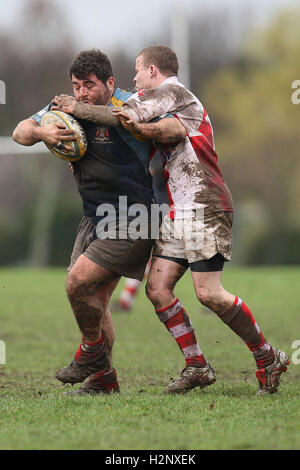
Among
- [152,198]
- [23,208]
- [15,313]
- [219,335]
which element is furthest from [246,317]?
[23,208]

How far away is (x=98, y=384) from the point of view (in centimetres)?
510

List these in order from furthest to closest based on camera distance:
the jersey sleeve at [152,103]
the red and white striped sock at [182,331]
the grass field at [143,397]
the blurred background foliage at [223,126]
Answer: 1. the blurred background foliage at [223,126]
2. the red and white striped sock at [182,331]
3. the jersey sleeve at [152,103]
4. the grass field at [143,397]

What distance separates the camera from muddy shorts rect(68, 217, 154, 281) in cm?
482

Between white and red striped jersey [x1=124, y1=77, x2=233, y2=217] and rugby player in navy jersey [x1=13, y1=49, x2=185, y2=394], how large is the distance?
0.12 metres

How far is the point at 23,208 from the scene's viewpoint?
28.2 meters

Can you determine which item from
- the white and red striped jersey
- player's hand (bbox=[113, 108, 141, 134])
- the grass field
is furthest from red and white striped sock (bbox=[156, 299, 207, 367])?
player's hand (bbox=[113, 108, 141, 134])

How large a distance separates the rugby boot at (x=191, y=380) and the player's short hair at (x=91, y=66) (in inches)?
72.5

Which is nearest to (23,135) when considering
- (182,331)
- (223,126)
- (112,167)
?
(112,167)

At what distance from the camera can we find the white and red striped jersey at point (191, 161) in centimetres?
484

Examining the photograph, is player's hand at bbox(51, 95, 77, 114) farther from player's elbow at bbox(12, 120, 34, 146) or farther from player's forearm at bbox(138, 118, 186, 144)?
player's forearm at bbox(138, 118, 186, 144)

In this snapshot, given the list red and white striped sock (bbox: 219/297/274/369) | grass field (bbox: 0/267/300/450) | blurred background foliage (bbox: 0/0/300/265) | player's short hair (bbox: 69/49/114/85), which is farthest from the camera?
blurred background foliage (bbox: 0/0/300/265)

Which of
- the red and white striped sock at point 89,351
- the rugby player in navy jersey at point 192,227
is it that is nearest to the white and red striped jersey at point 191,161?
the rugby player in navy jersey at point 192,227

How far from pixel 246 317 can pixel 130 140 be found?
1.27 metres

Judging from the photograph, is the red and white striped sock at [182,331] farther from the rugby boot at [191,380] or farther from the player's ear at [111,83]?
the player's ear at [111,83]
